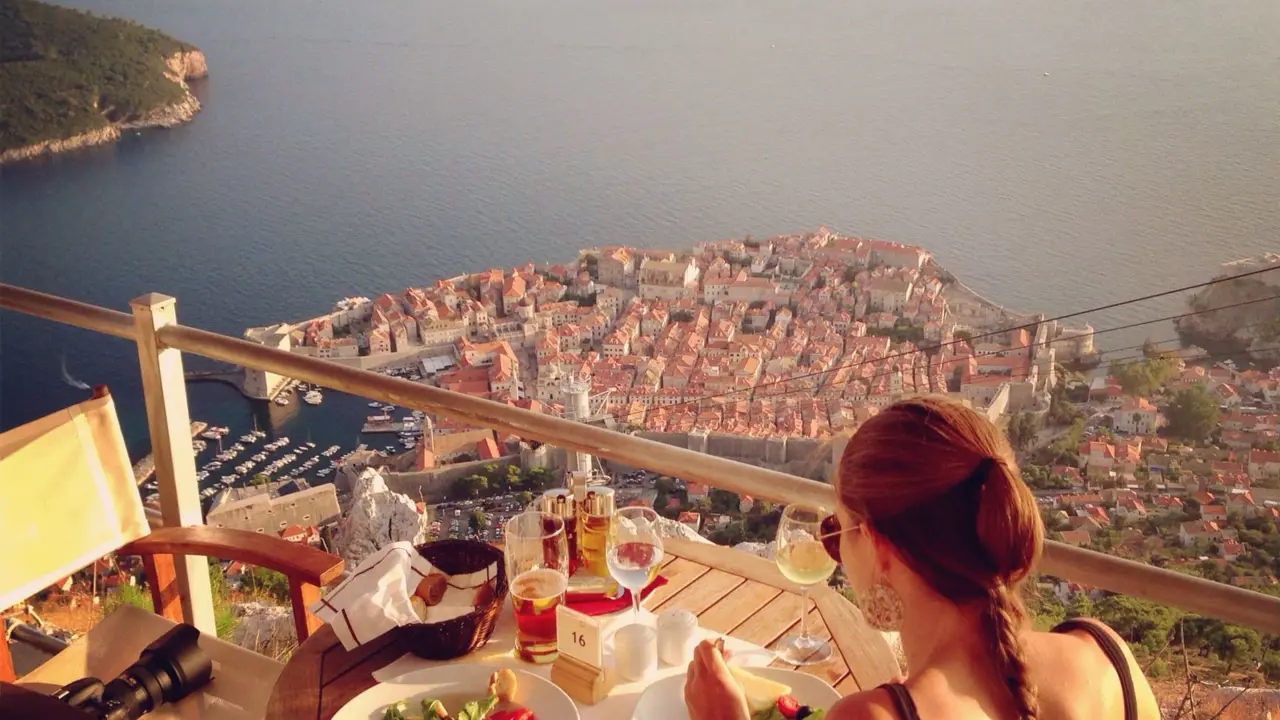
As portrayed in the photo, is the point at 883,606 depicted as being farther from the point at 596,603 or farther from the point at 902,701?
the point at 596,603

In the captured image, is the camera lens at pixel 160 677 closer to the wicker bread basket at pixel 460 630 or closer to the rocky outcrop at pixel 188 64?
the wicker bread basket at pixel 460 630

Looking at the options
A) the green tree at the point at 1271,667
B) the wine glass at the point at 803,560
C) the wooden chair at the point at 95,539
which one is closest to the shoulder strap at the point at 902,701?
the wine glass at the point at 803,560

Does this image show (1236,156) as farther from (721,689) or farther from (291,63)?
(291,63)

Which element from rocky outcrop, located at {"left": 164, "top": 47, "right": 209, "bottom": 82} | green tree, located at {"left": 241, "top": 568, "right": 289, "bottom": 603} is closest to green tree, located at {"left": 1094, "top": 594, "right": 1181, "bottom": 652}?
green tree, located at {"left": 241, "top": 568, "right": 289, "bottom": 603}

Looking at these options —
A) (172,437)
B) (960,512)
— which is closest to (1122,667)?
(960,512)

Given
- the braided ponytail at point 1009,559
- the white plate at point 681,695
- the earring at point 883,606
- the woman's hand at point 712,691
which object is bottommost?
the white plate at point 681,695

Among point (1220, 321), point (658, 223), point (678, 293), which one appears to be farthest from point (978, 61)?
point (1220, 321)
